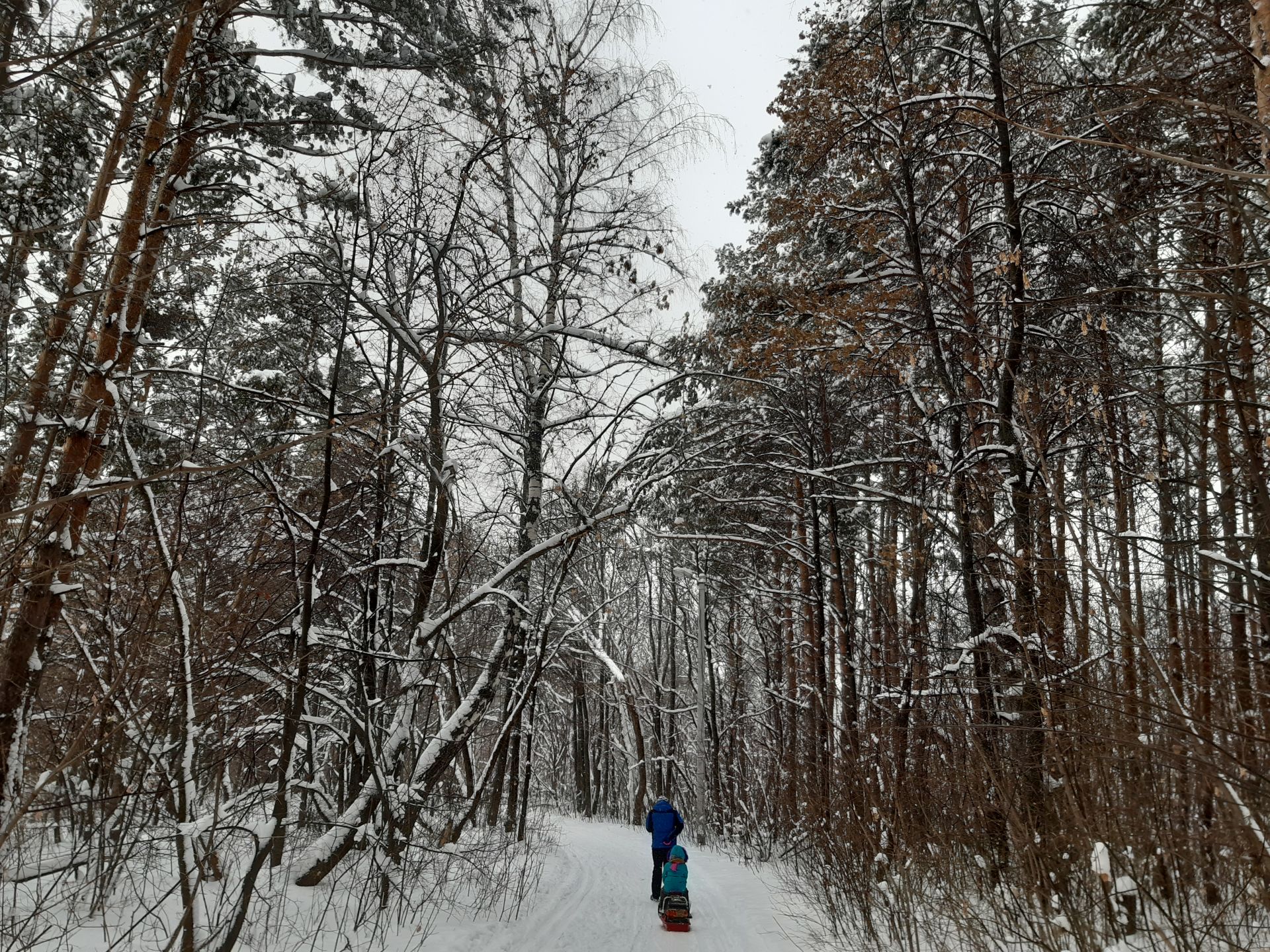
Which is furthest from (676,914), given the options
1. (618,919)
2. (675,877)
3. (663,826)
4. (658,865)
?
(663,826)

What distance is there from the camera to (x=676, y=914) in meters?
7.49

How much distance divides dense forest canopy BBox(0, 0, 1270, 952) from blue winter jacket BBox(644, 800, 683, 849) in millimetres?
1755

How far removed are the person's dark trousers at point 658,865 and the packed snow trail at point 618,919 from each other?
18cm

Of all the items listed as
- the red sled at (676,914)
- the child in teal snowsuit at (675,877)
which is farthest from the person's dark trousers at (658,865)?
the red sled at (676,914)

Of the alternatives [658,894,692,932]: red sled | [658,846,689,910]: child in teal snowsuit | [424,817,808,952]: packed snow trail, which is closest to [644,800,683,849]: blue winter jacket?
[424,817,808,952]: packed snow trail

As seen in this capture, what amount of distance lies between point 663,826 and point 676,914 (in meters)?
1.62

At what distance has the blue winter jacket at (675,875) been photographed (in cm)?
766

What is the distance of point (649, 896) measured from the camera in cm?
941

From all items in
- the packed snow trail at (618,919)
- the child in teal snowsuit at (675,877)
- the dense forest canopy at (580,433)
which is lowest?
the packed snow trail at (618,919)

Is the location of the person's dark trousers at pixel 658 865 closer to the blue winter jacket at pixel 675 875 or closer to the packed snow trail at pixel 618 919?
the packed snow trail at pixel 618 919

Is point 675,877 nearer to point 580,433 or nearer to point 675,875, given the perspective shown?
point 675,875

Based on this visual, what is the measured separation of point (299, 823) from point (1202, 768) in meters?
5.22

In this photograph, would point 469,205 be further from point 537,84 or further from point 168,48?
point 168,48

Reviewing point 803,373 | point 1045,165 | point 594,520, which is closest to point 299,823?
point 594,520
